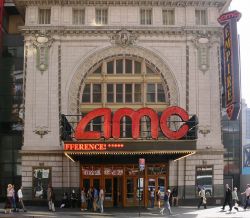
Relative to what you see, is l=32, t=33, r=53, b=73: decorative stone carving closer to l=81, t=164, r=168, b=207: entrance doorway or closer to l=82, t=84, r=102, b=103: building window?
l=82, t=84, r=102, b=103: building window

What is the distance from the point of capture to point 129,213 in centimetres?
4081

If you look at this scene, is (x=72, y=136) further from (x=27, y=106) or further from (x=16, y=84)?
(x=16, y=84)

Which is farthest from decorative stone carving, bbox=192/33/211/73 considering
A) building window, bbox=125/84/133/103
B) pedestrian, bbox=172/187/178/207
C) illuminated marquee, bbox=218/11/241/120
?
pedestrian, bbox=172/187/178/207

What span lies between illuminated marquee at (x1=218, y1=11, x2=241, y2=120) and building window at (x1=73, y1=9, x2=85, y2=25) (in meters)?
12.2

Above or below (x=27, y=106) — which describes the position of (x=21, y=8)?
above

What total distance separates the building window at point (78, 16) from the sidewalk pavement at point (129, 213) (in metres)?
16.6

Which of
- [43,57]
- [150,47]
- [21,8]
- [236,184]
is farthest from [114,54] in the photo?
[236,184]

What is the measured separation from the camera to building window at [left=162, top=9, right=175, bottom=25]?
4841 cm

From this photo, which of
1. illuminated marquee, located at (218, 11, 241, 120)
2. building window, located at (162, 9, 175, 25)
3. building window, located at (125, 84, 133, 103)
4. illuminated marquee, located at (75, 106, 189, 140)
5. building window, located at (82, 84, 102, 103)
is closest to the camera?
illuminated marquee, located at (75, 106, 189, 140)

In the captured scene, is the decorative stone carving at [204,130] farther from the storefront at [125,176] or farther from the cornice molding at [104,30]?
the cornice molding at [104,30]

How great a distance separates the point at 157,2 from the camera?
48.1 metres

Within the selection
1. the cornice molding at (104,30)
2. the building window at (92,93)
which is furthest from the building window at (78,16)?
the building window at (92,93)

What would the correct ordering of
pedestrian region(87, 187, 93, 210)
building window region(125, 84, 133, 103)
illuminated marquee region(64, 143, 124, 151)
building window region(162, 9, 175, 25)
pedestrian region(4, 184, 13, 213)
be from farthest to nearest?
building window region(162, 9, 175, 25)
building window region(125, 84, 133, 103)
pedestrian region(87, 187, 93, 210)
illuminated marquee region(64, 143, 124, 151)
pedestrian region(4, 184, 13, 213)

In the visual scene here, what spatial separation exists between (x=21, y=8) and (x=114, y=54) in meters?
9.80
